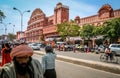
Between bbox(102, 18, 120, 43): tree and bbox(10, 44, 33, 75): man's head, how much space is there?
41068 mm

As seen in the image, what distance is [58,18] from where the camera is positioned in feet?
291

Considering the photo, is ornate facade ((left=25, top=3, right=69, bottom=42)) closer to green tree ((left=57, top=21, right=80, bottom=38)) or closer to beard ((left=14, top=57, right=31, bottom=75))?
green tree ((left=57, top=21, right=80, bottom=38))

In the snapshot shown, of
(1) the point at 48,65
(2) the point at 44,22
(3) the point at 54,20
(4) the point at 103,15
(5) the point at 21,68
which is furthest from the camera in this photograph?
(2) the point at 44,22

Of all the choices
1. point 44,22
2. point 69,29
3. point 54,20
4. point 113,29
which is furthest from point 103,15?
point 44,22

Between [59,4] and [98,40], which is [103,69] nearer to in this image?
[98,40]

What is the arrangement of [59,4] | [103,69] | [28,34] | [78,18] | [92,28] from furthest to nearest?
1. [28,34]
2. [59,4]
3. [78,18]
4. [92,28]
5. [103,69]

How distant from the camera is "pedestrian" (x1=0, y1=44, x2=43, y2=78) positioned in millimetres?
3111

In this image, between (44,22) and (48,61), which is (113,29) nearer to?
(48,61)

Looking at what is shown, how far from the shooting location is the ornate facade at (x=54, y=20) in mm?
56713

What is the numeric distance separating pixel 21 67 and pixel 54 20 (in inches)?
3499

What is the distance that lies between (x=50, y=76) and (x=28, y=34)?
378ft

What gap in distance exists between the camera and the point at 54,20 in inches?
3612

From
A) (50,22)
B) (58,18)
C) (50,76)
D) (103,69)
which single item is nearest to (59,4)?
(58,18)

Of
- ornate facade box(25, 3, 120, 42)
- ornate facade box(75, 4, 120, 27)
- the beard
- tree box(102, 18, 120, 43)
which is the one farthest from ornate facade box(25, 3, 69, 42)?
the beard
